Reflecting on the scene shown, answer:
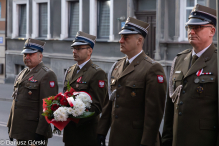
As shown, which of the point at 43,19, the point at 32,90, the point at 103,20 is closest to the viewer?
the point at 32,90

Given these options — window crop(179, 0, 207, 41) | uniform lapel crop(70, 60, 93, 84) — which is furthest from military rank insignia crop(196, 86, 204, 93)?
window crop(179, 0, 207, 41)

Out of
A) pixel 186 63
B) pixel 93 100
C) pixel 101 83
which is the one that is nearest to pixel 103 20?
pixel 101 83

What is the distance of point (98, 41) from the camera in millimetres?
19156

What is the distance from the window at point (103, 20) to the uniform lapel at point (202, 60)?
15096 millimetres

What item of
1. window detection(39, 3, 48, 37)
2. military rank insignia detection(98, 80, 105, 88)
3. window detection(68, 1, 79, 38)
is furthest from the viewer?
window detection(39, 3, 48, 37)

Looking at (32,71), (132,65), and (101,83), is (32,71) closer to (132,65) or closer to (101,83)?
(101,83)

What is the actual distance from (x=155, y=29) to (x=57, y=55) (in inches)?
223

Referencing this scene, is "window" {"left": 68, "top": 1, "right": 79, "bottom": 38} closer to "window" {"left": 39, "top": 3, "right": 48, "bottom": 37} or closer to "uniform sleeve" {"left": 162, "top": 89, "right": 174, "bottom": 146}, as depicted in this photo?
"window" {"left": 39, "top": 3, "right": 48, "bottom": 37}

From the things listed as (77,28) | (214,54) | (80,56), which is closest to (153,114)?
(214,54)

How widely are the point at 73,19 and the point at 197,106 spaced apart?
17069 millimetres

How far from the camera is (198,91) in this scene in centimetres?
404

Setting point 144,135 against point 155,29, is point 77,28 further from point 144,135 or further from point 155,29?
point 144,135

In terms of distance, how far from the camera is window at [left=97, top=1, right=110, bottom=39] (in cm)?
1906

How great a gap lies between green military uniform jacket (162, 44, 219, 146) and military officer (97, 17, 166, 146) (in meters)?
0.29
